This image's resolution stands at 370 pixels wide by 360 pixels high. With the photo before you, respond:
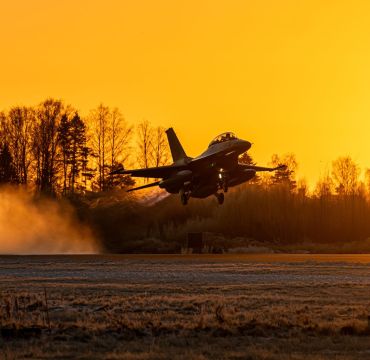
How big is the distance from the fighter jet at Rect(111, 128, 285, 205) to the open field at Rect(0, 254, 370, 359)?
29.3ft

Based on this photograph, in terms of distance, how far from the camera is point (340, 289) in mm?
44250

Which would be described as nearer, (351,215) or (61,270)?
(61,270)

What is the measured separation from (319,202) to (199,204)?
17844 millimetres

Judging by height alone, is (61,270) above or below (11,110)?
below

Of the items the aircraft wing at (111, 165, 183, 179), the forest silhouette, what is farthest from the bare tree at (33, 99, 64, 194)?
the aircraft wing at (111, 165, 183, 179)

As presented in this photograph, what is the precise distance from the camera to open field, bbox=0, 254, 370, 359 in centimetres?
2514

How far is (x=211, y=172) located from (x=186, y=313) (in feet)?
108

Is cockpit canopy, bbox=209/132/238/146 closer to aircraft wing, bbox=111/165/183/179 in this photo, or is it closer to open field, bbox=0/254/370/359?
aircraft wing, bbox=111/165/183/179

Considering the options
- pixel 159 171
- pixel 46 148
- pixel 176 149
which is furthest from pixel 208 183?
pixel 46 148

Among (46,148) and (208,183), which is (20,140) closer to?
(46,148)

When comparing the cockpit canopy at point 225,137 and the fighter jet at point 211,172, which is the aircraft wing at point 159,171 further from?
the cockpit canopy at point 225,137

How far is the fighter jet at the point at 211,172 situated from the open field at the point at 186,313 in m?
8.94

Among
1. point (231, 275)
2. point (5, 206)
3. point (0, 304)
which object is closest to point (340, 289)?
point (231, 275)

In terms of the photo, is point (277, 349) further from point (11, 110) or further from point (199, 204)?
point (11, 110)
